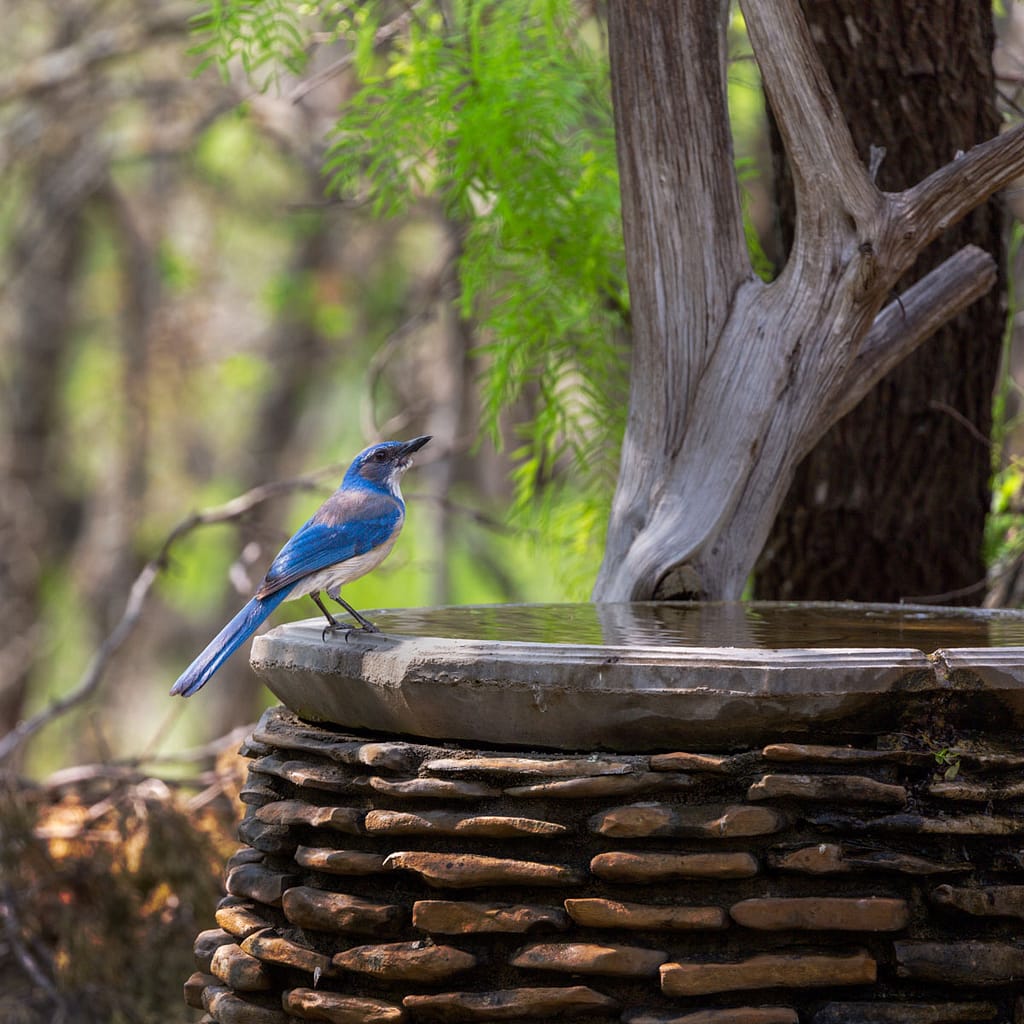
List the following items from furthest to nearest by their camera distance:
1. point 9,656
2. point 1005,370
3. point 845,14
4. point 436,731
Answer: point 9,656
point 1005,370
point 845,14
point 436,731

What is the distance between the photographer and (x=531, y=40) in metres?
4.70

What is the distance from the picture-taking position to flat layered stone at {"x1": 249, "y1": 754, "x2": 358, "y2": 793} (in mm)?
2244

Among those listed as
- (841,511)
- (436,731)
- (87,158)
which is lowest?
(436,731)

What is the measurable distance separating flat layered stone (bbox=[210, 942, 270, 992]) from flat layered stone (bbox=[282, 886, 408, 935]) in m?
0.10

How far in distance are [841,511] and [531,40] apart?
1853mm

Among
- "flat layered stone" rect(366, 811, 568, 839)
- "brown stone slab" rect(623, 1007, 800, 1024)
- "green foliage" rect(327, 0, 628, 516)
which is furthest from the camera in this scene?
"green foliage" rect(327, 0, 628, 516)

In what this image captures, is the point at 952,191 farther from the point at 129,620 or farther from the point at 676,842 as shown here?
the point at 129,620

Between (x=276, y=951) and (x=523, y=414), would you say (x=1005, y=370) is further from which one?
(x=523, y=414)

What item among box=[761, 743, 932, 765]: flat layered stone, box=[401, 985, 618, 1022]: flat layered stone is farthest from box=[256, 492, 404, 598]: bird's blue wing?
box=[761, 743, 932, 765]: flat layered stone

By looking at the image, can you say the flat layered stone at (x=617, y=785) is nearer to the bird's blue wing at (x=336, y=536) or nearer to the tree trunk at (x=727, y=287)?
the bird's blue wing at (x=336, y=536)

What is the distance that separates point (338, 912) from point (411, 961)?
0.51 ft

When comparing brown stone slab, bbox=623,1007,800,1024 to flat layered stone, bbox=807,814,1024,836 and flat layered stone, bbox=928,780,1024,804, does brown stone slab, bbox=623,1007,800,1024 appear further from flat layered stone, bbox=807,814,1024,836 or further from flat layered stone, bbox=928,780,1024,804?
flat layered stone, bbox=928,780,1024,804

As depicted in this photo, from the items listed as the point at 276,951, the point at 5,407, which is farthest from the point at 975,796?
the point at 5,407

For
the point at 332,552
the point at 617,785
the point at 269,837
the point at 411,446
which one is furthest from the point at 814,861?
the point at 411,446
